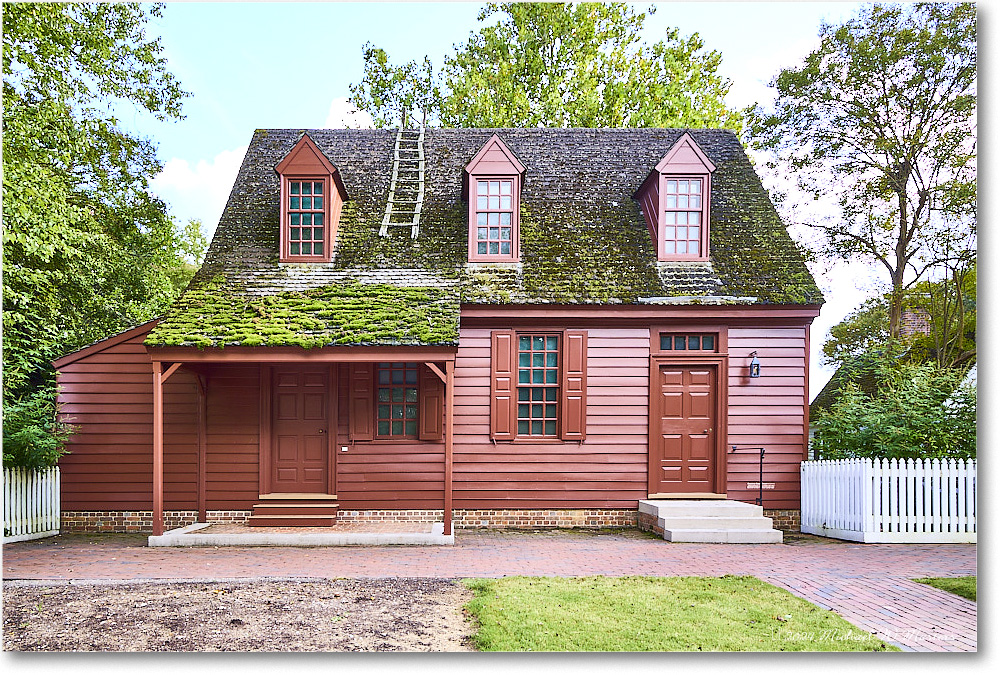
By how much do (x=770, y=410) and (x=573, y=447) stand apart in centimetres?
301

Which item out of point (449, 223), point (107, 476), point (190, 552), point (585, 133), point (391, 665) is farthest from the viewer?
point (585, 133)

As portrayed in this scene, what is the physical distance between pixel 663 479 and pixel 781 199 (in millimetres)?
6340

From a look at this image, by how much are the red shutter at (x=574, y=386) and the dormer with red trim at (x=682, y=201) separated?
1954 millimetres

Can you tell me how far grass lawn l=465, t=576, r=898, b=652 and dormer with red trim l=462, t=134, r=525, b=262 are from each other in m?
5.76

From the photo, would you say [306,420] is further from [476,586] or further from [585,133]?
[585,133]

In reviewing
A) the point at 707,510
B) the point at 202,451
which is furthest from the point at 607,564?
the point at 202,451

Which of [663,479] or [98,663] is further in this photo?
[663,479]

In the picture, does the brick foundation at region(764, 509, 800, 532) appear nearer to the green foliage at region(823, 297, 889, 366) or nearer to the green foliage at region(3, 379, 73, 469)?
the green foliage at region(823, 297, 889, 366)

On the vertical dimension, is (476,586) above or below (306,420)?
below

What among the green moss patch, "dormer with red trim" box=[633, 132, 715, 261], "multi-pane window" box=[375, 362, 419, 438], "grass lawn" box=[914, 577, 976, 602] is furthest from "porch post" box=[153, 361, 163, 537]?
"grass lawn" box=[914, 577, 976, 602]

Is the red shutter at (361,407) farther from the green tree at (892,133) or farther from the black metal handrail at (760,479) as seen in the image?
the green tree at (892,133)

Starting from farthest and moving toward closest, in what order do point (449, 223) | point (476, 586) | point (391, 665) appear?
point (449, 223), point (476, 586), point (391, 665)

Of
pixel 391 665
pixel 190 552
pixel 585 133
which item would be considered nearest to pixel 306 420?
pixel 190 552

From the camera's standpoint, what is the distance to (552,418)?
413 inches
